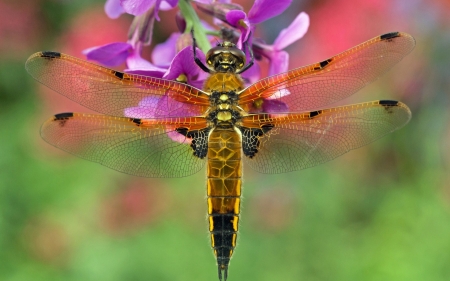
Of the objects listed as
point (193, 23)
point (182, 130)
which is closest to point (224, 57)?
point (193, 23)

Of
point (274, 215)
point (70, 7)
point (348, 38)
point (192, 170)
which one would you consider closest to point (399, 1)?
point (348, 38)

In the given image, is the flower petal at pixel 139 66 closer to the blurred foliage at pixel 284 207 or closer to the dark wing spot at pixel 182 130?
the dark wing spot at pixel 182 130

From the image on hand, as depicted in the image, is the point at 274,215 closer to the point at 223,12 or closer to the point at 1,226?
the point at 1,226

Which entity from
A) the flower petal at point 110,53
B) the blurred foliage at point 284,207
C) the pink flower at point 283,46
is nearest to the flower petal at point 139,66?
the flower petal at point 110,53

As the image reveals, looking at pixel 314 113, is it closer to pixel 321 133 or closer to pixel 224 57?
pixel 321 133

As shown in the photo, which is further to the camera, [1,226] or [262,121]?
[1,226]

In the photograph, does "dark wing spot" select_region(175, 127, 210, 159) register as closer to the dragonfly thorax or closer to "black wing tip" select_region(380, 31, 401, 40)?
the dragonfly thorax
